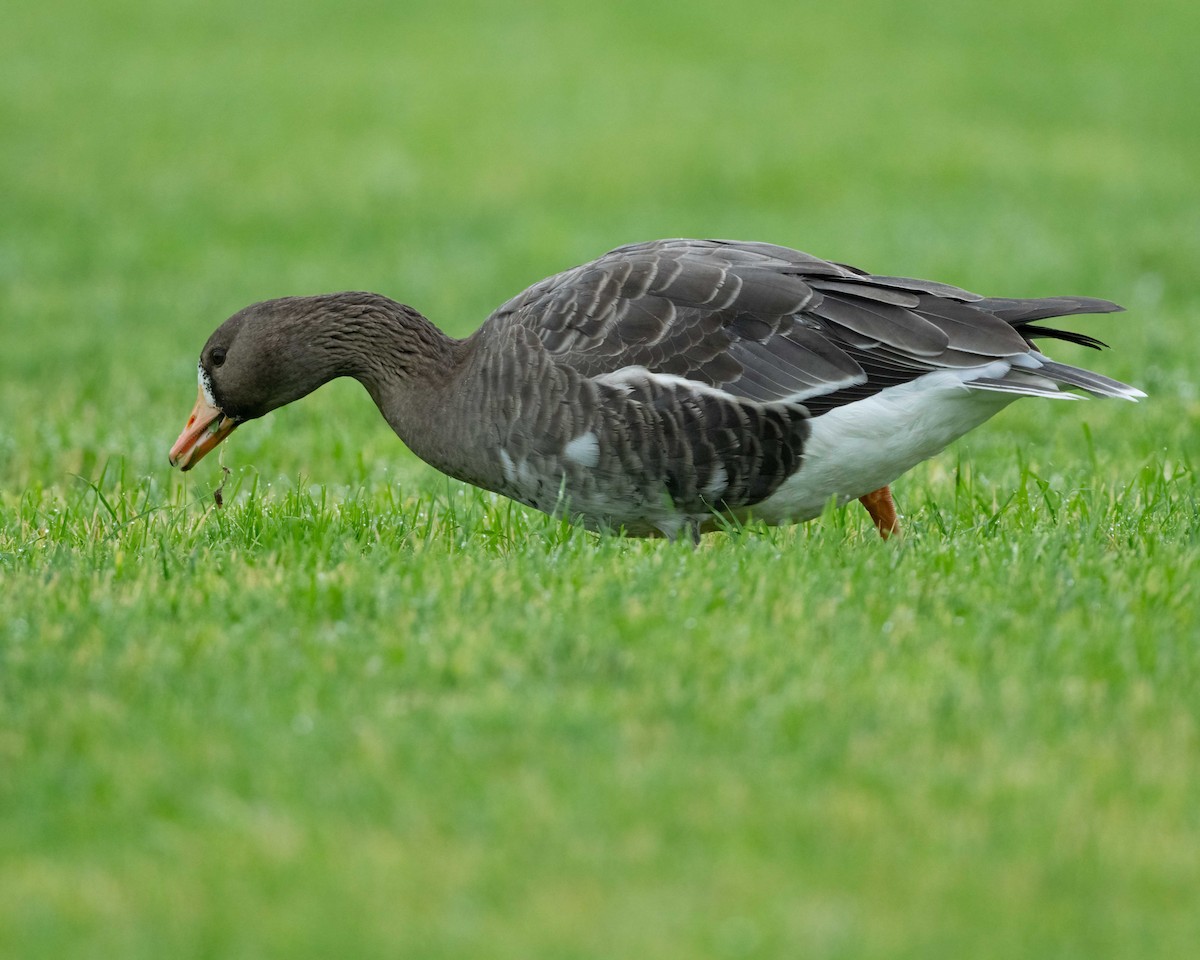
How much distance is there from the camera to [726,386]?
5758mm

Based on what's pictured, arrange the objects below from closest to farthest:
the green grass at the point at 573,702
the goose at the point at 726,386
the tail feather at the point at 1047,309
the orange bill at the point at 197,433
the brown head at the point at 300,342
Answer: the green grass at the point at 573,702, the goose at the point at 726,386, the tail feather at the point at 1047,309, the brown head at the point at 300,342, the orange bill at the point at 197,433

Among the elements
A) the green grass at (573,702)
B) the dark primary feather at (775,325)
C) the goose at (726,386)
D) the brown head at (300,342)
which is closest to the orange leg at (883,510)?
the goose at (726,386)

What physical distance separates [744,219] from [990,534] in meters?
11.3

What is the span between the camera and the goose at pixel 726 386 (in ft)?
18.8

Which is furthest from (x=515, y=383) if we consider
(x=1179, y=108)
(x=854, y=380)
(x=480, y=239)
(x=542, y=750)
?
(x=1179, y=108)

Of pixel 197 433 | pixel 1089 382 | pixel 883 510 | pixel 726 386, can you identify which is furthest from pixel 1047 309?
pixel 197 433

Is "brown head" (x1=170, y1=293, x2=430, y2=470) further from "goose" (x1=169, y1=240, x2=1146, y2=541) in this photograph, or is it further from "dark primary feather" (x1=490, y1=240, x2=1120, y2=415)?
"dark primary feather" (x1=490, y1=240, x2=1120, y2=415)

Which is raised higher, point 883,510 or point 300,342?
point 300,342

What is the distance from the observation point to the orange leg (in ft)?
20.3

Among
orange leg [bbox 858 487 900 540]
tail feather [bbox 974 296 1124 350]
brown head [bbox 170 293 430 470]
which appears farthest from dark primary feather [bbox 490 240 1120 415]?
brown head [bbox 170 293 430 470]

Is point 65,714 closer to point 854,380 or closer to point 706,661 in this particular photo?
point 706,661

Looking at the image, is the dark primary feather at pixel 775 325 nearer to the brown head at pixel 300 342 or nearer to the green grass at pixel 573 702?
the green grass at pixel 573 702

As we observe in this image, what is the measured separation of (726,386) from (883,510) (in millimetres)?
944

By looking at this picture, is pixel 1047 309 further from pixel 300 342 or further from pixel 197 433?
pixel 197 433
